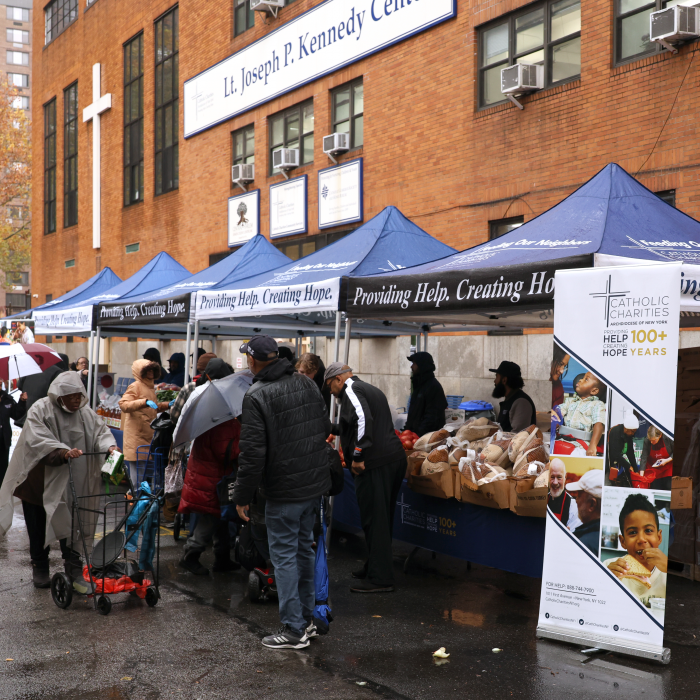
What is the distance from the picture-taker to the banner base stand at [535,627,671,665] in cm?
502

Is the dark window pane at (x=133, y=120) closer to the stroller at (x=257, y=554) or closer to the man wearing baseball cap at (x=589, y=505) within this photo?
the stroller at (x=257, y=554)

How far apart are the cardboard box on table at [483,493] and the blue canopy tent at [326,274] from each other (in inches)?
80.0

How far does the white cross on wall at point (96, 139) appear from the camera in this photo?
27484 mm

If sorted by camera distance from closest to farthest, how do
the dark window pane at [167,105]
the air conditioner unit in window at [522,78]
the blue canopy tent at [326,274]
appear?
1. the blue canopy tent at [326,274]
2. the air conditioner unit in window at [522,78]
3. the dark window pane at [167,105]

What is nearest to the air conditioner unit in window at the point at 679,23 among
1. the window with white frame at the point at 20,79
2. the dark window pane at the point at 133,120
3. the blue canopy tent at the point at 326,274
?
the blue canopy tent at the point at 326,274

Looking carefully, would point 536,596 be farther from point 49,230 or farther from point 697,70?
point 49,230

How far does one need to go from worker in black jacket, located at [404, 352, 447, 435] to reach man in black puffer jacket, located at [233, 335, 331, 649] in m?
3.68

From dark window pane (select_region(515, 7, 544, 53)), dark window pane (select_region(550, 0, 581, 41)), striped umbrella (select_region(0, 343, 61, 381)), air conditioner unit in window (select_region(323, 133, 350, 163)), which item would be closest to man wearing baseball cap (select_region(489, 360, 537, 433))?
striped umbrella (select_region(0, 343, 61, 381))

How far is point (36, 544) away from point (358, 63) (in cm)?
1207

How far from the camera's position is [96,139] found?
2798cm

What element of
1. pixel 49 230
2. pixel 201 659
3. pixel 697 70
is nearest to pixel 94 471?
pixel 201 659

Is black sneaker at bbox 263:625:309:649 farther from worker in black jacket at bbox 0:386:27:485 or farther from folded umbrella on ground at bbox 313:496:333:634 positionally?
worker in black jacket at bbox 0:386:27:485

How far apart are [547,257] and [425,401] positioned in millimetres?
3413

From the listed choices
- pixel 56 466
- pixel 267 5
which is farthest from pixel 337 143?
pixel 56 466
